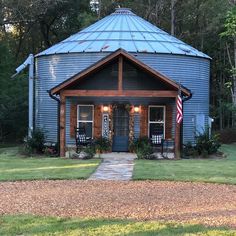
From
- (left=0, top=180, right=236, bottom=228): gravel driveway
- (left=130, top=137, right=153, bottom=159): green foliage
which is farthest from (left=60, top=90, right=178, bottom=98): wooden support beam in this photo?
(left=0, top=180, right=236, bottom=228): gravel driveway

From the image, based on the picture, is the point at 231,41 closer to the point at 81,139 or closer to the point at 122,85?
the point at 122,85

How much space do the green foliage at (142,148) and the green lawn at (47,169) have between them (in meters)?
1.98

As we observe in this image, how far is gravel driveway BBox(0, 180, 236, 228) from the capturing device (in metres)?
8.70

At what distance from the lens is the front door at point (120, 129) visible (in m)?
23.5

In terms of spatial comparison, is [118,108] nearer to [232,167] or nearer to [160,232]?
[232,167]

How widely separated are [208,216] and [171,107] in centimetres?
1533

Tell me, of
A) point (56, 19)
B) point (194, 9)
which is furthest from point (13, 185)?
point (56, 19)

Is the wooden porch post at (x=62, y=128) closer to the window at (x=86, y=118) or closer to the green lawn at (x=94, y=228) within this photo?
the window at (x=86, y=118)

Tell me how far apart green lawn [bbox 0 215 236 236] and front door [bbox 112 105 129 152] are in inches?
603

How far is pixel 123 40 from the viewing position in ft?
84.6

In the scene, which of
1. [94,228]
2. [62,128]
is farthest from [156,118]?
[94,228]

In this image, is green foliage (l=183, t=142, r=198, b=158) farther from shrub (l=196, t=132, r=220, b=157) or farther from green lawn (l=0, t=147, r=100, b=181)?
green lawn (l=0, t=147, r=100, b=181)

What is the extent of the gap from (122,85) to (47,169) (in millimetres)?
7824

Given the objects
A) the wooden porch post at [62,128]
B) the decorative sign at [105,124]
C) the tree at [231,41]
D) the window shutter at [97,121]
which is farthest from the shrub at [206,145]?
the wooden porch post at [62,128]
